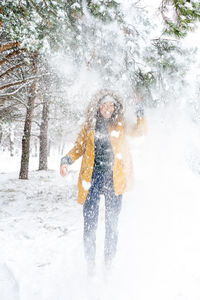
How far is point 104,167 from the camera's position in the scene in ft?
7.86

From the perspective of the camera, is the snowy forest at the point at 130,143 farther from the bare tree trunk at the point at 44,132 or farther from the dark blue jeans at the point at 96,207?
the bare tree trunk at the point at 44,132

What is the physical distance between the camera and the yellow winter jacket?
2377mm

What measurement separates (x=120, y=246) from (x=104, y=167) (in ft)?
5.24

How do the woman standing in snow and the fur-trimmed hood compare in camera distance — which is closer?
the woman standing in snow

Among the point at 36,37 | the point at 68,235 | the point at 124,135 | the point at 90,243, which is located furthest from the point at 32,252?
the point at 36,37

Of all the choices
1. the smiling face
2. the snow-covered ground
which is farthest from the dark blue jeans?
the smiling face

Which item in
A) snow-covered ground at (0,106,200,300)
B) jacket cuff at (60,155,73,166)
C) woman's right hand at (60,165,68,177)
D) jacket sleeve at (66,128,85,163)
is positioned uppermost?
jacket sleeve at (66,128,85,163)

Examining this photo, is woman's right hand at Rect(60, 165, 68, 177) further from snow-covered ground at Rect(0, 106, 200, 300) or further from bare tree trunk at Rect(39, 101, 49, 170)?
bare tree trunk at Rect(39, 101, 49, 170)

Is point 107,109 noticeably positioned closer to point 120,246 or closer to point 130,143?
point 130,143

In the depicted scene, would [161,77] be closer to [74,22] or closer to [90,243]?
[74,22]

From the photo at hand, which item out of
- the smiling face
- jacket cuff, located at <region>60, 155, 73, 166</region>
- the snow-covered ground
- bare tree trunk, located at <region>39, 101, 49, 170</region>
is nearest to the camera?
the snow-covered ground

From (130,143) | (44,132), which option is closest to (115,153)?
(130,143)

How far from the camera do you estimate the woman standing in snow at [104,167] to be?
2.39 m

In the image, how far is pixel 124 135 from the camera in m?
2.52
